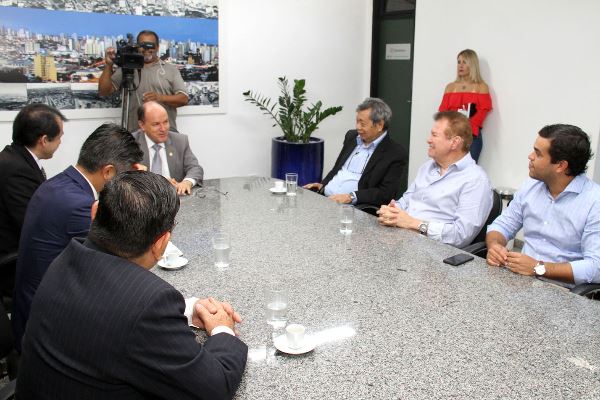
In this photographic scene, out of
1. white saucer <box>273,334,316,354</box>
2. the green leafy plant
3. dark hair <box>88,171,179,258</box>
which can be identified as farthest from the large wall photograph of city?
white saucer <box>273,334,316,354</box>

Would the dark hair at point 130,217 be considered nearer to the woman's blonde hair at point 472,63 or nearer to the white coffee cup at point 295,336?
the white coffee cup at point 295,336

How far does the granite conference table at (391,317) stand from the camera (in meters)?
1.34

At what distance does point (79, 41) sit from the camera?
4664 millimetres

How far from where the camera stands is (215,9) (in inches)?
209

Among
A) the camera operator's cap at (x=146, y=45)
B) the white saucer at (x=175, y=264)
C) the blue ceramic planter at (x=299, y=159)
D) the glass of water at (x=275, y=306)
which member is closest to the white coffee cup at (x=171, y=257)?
the white saucer at (x=175, y=264)

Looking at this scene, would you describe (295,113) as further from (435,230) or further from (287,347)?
(287,347)

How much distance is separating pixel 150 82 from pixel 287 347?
12.8ft

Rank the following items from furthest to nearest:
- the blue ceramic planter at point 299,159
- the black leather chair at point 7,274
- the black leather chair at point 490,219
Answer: the blue ceramic planter at point 299,159, the black leather chair at point 490,219, the black leather chair at point 7,274

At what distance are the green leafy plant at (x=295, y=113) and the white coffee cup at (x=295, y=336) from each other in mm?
4202

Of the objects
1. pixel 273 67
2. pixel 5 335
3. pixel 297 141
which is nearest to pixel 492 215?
pixel 5 335

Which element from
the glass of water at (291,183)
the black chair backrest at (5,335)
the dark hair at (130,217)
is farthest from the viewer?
the glass of water at (291,183)

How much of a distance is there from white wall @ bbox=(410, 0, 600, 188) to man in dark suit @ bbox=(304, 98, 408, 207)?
5.35ft

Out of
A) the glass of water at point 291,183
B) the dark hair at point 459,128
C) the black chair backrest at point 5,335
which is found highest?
the dark hair at point 459,128

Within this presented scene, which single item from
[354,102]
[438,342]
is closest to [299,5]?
[354,102]
